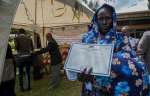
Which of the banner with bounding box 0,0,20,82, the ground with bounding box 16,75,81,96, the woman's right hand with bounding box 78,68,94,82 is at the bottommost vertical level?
the ground with bounding box 16,75,81,96

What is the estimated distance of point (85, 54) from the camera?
13.8 ft

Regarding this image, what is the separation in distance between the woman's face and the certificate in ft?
0.53

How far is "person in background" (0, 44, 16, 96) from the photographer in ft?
26.0

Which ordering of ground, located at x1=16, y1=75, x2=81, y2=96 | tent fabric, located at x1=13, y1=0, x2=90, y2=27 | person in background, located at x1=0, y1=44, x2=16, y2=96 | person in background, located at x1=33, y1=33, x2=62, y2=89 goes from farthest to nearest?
tent fabric, located at x1=13, y1=0, x2=90, y2=27
person in background, located at x1=33, y1=33, x2=62, y2=89
ground, located at x1=16, y1=75, x2=81, y2=96
person in background, located at x1=0, y1=44, x2=16, y2=96

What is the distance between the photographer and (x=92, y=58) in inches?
164

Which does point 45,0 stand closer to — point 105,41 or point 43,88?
point 43,88

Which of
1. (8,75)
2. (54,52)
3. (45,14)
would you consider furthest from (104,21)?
(45,14)

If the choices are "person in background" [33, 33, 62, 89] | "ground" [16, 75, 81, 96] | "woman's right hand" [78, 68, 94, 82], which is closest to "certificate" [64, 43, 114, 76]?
"woman's right hand" [78, 68, 94, 82]

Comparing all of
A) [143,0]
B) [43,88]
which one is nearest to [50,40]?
[43,88]

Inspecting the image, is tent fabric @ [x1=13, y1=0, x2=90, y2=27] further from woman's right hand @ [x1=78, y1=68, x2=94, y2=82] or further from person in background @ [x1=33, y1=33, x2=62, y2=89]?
woman's right hand @ [x1=78, y1=68, x2=94, y2=82]

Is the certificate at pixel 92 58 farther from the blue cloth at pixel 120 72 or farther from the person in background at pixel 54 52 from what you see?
the person in background at pixel 54 52

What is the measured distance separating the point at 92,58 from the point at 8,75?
4077 millimetres

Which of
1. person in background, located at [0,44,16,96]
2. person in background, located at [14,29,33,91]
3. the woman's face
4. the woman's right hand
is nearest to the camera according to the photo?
the woman's right hand

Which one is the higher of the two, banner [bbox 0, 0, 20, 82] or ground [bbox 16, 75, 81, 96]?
banner [bbox 0, 0, 20, 82]
